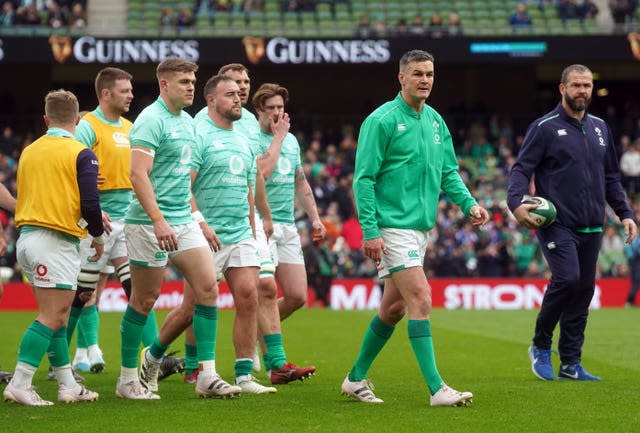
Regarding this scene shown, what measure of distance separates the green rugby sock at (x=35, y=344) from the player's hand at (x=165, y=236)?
0.99 metres

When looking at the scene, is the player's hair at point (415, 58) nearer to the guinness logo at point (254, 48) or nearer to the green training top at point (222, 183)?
the green training top at point (222, 183)

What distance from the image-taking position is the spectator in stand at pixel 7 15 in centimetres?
3001

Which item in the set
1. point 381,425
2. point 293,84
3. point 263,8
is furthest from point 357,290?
point 381,425

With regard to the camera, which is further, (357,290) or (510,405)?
(357,290)

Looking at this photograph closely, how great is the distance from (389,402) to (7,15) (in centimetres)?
2439

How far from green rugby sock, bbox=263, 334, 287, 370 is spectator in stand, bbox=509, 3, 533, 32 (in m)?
22.2

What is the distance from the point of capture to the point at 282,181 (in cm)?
1048

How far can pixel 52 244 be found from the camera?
789 centimetres

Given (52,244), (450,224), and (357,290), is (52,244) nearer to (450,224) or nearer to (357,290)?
(357,290)

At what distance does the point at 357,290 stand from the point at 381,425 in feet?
56.0

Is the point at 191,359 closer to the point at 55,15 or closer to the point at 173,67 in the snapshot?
the point at 173,67

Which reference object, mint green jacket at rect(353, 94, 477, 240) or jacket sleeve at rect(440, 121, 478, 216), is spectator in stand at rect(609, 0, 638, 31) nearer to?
jacket sleeve at rect(440, 121, 478, 216)

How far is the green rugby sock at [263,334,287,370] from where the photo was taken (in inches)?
376

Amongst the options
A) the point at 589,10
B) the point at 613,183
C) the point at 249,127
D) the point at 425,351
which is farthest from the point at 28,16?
the point at 425,351
